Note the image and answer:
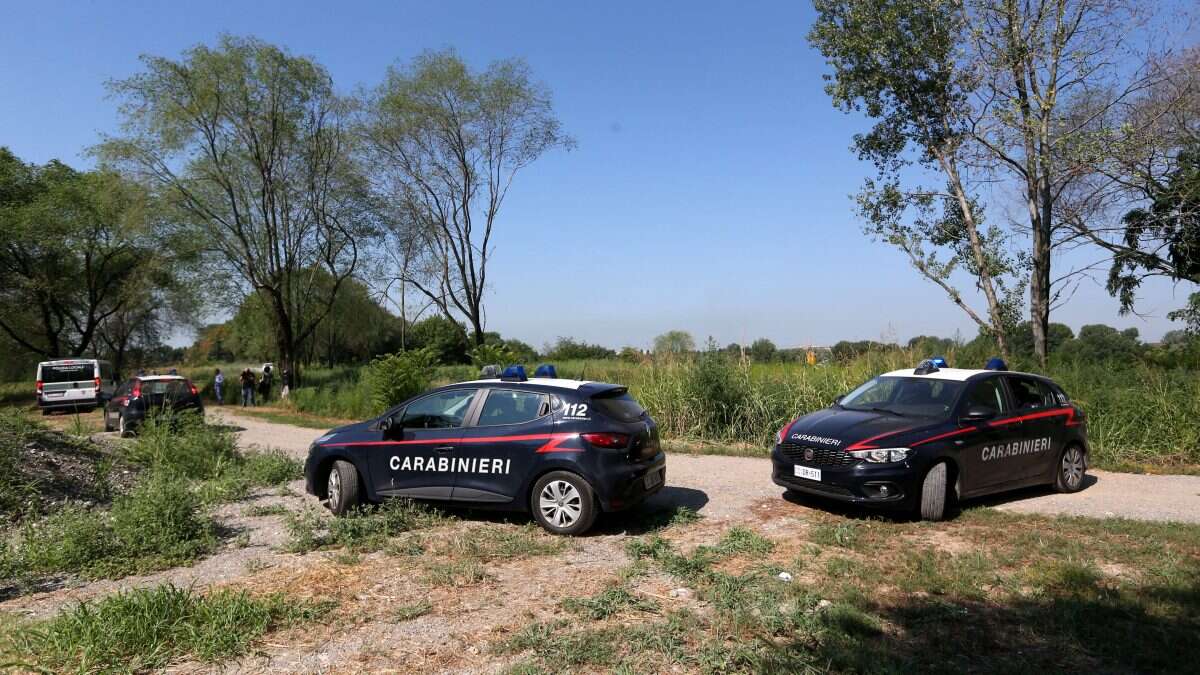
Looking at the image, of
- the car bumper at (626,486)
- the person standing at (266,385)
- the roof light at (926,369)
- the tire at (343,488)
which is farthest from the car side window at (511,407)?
the person standing at (266,385)

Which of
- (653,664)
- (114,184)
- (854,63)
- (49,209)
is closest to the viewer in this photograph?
(653,664)

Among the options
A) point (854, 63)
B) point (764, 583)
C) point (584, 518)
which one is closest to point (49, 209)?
point (854, 63)

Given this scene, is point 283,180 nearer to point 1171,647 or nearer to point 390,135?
point 390,135

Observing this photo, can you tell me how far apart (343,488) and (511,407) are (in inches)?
83.0

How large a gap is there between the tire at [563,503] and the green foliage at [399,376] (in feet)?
38.5

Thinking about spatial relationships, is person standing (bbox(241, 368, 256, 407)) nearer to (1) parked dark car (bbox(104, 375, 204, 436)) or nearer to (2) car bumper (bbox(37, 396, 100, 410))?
(2) car bumper (bbox(37, 396, 100, 410))

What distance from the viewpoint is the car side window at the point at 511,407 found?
7.45 m

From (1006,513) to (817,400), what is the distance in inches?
240

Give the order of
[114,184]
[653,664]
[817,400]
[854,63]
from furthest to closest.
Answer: [114,184] → [854,63] → [817,400] → [653,664]

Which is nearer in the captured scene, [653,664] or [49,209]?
[653,664]

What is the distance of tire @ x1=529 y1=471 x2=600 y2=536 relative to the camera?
7020 mm

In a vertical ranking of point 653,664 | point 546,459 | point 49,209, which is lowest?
point 653,664

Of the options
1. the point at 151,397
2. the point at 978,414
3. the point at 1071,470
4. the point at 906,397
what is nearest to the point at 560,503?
the point at 906,397

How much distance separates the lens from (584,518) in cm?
702
